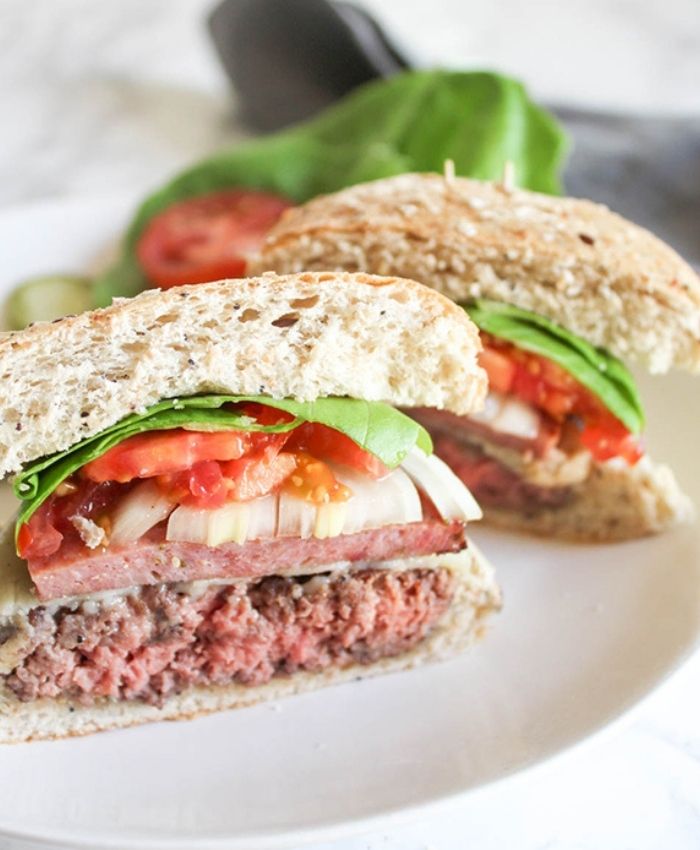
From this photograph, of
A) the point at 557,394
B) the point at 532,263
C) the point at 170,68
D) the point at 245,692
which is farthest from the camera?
the point at 170,68

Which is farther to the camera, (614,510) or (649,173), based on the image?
(649,173)

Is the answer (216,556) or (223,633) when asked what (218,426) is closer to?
(216,556)

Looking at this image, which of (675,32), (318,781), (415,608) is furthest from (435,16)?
(318,781)

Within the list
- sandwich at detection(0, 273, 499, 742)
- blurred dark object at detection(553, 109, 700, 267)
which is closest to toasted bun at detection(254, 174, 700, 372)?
sandwich at detection(0, 273, 499, 742)

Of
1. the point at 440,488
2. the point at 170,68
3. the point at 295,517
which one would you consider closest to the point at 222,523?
the point at 295,517

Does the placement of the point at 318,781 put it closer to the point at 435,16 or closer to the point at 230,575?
the point at 230,575

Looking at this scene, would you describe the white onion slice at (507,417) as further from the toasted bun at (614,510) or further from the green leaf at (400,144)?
the green leaf at (400,144)

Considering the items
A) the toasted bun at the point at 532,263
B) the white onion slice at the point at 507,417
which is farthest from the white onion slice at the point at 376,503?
the toasted bun at the point at 532,263

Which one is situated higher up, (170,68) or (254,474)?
(254,474)
